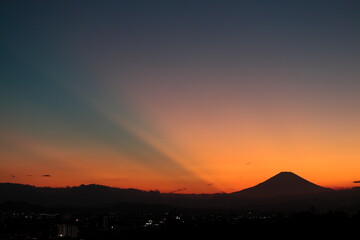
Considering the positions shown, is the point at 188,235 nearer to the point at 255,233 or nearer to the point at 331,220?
the point at 255,233

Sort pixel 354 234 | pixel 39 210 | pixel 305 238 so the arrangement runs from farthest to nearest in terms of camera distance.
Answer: pixel 39 210 → pixel 305 238 → pixel 354 234

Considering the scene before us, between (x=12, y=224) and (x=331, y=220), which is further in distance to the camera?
(x=12, y=224)

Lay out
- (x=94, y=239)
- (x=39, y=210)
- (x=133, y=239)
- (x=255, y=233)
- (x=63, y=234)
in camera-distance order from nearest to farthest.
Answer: (x=255, y=233)
(x=133, y=239)
(x=94, y=239)
(x=63, y=234)
(x=39, y=210)

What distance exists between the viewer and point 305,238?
40656 millimetres

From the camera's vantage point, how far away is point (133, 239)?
216ft

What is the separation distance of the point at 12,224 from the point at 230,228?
251ft

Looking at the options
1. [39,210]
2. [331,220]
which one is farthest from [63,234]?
[39,210]

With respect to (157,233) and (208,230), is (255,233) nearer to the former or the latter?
(208,230)

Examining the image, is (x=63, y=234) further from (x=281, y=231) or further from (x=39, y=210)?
(x=39, y=210)

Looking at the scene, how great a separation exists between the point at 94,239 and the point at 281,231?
4252 cm

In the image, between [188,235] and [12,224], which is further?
[12,224]

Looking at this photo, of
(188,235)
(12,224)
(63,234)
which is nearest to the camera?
(188,235)

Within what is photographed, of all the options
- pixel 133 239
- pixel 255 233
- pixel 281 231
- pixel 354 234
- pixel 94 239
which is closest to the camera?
pixel 354 234

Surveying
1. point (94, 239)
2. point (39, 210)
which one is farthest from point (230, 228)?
point (39, 210)
